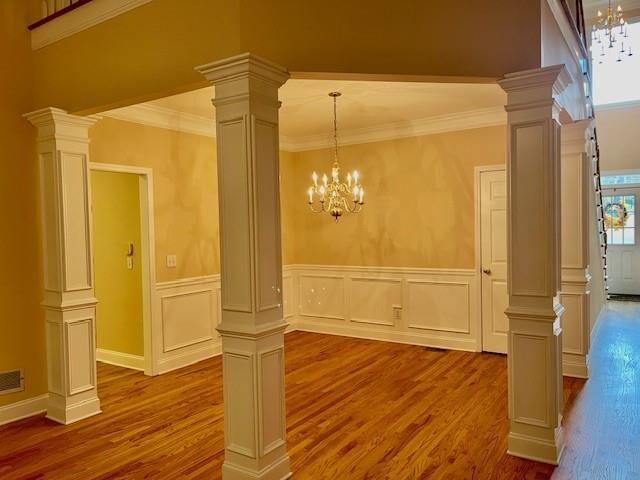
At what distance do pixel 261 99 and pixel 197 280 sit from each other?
3142 mm

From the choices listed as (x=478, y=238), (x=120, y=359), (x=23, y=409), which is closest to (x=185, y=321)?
(x=120, y=359)

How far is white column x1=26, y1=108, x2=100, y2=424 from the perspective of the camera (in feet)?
11.8

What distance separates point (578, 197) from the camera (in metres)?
4.35

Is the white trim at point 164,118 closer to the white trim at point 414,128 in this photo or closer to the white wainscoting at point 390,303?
the white trim at point 414,128

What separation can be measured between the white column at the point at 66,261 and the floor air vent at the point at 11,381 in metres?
0.20

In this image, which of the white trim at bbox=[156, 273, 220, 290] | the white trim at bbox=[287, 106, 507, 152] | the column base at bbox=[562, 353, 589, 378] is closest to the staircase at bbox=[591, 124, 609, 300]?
the white trim at bbox=[287, 106, 507, 152]

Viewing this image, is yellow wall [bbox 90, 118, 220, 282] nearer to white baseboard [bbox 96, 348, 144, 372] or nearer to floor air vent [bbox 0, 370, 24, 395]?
white baseboard [bbox 96, 348, 144, 372]

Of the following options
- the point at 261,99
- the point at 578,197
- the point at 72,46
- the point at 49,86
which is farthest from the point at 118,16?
the point at 578,197

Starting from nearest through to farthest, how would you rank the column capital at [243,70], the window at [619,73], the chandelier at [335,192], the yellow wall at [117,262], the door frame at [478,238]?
1. the column capital at [243,70]
2. the chandelier at [335,192]
3. the yellow wall at [117,262]
4. the door frame at [478,238]
5. the window at [619,73]

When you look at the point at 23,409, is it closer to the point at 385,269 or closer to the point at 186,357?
the point at 186,357

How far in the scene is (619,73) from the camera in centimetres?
779

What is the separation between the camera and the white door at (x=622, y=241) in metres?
8.90

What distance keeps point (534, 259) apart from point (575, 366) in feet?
7.52

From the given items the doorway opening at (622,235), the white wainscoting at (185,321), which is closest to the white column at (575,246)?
the white wainscoting at (185,321)
